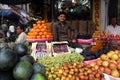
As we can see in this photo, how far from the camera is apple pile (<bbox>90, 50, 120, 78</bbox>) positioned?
467 cm

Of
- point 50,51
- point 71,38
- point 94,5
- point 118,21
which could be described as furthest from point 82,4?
point 50,51

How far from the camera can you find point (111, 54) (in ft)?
16.8

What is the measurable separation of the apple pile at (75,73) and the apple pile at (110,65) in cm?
13

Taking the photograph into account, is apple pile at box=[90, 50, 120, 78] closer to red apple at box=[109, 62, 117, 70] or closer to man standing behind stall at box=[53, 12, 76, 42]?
red apple at box=[109, 62, 117, 70]

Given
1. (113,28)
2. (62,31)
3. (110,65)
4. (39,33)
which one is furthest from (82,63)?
(113,28)

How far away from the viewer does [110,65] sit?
15.6 ft

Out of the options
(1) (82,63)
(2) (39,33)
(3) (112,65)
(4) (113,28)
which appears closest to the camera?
(3) (112,65)

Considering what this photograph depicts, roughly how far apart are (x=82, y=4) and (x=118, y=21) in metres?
1.41

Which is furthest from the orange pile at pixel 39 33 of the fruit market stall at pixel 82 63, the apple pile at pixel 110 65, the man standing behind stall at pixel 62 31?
the apple pile at pixel 110 65

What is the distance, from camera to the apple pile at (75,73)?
454 cm

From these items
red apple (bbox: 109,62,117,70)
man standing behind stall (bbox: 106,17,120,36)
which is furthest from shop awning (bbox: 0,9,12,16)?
red apple (bbox: 109,62,117,70)

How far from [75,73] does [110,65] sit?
21.1 inches

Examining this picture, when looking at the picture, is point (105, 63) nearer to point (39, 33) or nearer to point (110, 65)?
point (110, 65)

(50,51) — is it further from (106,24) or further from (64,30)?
(106,24)
